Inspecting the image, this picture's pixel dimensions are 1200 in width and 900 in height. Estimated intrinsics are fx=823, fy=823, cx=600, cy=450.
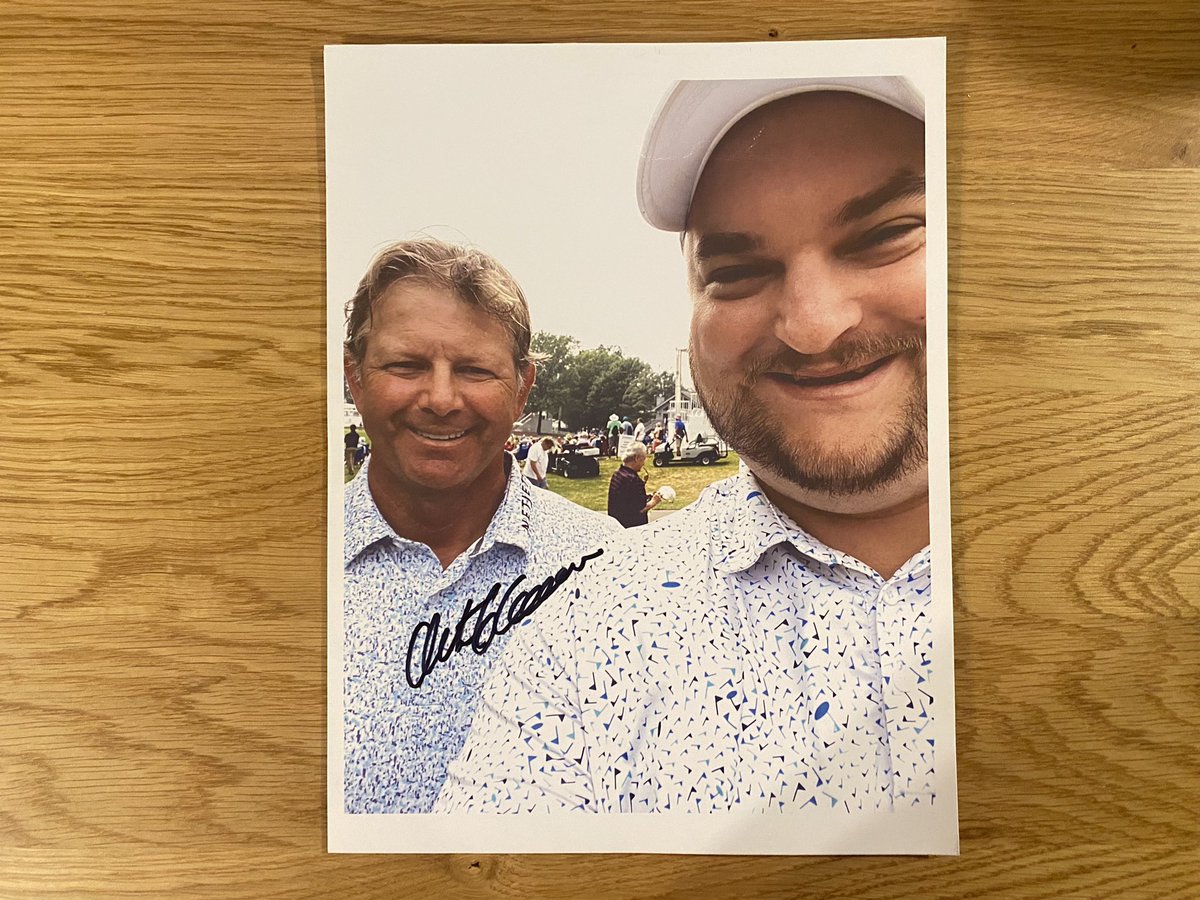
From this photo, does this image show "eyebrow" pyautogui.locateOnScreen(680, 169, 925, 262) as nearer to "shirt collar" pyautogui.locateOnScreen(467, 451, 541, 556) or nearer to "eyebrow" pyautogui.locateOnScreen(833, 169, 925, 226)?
"eyebrow" pyautogui.locateOnScreen(833, 169, 925, 226)

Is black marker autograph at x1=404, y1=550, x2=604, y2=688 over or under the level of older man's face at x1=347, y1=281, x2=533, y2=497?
under

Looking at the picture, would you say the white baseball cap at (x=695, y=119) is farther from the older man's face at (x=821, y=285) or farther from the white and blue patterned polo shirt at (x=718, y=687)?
the white and blue patterned polo shirt at (x=718, y=687)

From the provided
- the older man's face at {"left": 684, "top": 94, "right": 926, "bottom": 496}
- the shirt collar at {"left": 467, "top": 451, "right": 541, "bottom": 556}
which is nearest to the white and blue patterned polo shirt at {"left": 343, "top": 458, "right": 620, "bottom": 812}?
the shirt collar at {"left": 467, "top": 451, "right": 541, "bottom": 556}

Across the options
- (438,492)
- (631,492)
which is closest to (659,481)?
(631,492)

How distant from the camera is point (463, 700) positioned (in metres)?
0.45

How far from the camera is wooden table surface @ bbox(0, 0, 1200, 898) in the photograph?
447mm

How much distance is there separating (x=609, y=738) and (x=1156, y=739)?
0.97 feet

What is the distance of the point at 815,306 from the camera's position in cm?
45

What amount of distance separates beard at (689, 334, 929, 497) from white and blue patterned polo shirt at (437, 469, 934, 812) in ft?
0.09

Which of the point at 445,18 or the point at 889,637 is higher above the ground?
the point at 445,18

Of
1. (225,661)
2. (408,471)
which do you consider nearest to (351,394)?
(408,471)

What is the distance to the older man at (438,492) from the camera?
453 mm

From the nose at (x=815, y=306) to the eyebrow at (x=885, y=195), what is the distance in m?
0.03

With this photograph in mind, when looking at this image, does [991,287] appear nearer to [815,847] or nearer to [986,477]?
[986,477]
